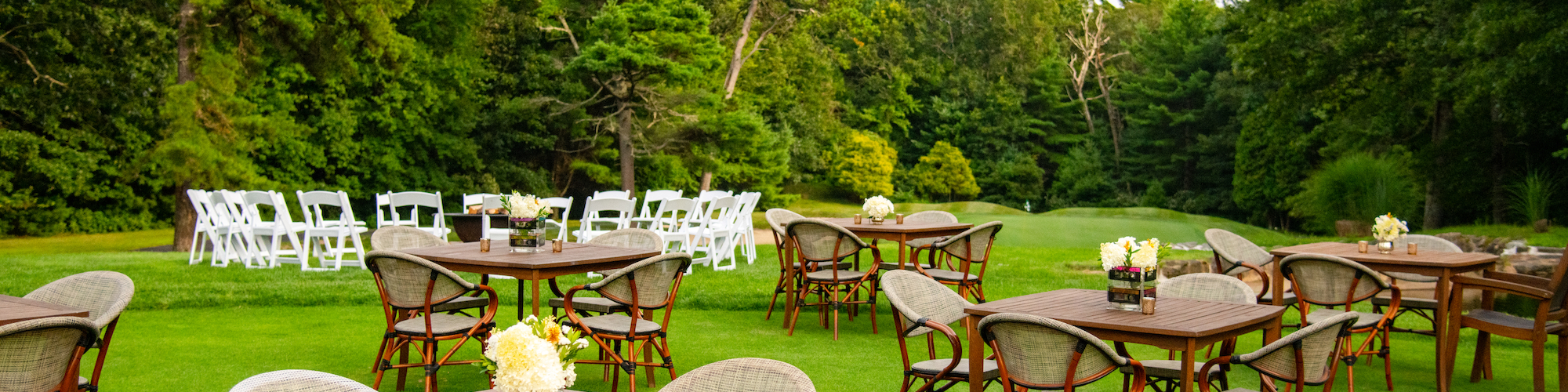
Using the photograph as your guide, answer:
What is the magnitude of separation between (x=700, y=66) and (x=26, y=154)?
37.1 feet

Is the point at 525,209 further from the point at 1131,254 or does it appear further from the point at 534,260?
the point at 1131,254

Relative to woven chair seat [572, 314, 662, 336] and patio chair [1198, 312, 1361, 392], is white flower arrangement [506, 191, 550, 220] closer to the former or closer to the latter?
woven chair seat [572, 314, 662, 336]

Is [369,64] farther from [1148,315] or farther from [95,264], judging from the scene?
[1148,315]

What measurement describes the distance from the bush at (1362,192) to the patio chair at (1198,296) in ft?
39.3

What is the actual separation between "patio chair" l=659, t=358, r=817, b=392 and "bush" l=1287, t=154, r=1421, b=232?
1449 cm

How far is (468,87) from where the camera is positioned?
21.8 m

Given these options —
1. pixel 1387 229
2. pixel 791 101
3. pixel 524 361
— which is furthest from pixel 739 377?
pixel 791 101

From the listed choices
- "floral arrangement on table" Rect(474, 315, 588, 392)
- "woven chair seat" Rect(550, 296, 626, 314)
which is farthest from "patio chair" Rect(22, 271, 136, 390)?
"floral arrangement on table" Rect(474, 315, 588, 392)

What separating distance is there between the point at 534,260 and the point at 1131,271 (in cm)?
244

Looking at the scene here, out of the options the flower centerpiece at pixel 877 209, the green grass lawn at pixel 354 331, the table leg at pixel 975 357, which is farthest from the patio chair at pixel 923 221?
the table leg at pixel 975 357

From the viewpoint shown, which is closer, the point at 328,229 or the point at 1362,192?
the point at 328,229

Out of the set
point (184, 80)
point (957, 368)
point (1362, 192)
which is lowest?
point (957, 368)

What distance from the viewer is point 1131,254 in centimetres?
335

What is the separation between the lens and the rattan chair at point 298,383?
1835 millimetres
